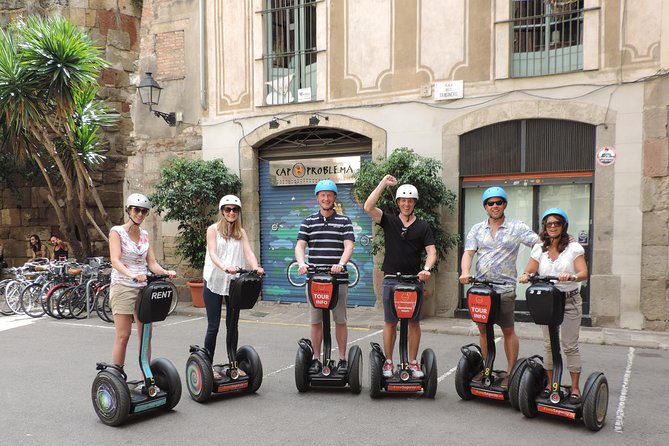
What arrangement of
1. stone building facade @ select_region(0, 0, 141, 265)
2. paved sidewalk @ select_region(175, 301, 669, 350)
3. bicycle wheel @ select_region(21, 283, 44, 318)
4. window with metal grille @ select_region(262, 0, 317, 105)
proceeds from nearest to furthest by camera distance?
paved sidewalk @ select_region(175, 301, 669, 350), bicycle wheel @ select_region(21, 283, 44, 318), window with metal grille @ select_region(262, 0, 317, 105), stone building facade @ select_region(0, 0, 141, 265)

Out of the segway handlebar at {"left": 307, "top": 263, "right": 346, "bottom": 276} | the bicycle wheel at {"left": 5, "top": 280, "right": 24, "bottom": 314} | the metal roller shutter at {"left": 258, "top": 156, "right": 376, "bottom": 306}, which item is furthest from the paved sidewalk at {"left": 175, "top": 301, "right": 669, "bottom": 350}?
the segway handlebar at {"left": 307, "top": 263, "right": 346, "bottom": 276}

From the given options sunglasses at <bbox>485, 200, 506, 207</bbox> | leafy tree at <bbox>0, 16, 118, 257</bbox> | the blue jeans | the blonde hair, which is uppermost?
leafy tree at <bbox>0, 16, 118, 257</bbox>

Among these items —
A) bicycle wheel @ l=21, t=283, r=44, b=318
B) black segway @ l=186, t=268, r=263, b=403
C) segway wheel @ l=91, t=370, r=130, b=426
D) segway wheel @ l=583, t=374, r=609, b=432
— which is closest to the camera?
segway wheel @ l=583, t=374, r=609, b=432

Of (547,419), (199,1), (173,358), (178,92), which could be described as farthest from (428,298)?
(199,1)

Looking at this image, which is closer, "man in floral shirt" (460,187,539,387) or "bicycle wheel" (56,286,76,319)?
"man in floral shirt" (460,187,539,387)

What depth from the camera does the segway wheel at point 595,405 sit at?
3.98m

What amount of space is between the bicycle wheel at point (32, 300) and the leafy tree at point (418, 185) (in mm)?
6418

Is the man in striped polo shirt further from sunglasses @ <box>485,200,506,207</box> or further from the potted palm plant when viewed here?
the potted palm plant

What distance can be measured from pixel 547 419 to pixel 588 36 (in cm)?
640

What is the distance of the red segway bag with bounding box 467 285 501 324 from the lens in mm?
4441

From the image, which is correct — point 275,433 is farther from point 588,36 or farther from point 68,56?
point 68,56

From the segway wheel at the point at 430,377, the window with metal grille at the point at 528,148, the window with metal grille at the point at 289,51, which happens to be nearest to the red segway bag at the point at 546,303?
the segway wheel at the point at 430,377

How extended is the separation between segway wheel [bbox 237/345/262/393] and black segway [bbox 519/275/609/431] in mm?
2234

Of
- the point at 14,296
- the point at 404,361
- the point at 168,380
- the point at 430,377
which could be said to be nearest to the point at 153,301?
the point at 168,380
